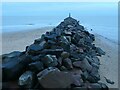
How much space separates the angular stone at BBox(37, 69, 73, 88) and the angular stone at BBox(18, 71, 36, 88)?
214 mm

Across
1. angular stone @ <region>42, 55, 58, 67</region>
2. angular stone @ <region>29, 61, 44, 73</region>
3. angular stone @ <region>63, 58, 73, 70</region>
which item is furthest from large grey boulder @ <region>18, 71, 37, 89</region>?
angular stone @ <region>63, 58, 73, 70</region>

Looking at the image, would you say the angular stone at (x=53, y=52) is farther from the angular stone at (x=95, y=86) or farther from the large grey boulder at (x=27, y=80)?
the angular stone at (x=95, y=86)

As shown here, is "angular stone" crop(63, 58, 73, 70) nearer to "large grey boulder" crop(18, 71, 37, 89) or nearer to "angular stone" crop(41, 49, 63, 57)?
"angular stone" crop(41, 49, 63, 57)

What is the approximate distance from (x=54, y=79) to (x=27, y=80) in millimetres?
620

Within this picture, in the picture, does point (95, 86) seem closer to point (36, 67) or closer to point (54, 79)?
point (54, 79)

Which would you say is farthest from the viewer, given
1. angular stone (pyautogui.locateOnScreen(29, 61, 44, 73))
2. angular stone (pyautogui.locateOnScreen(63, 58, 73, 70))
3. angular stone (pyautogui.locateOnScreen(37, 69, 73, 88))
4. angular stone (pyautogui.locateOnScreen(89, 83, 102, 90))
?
angular stone (pyautogui.locateOnScreen(63, 58, 73, 70))

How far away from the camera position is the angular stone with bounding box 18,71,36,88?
586cm

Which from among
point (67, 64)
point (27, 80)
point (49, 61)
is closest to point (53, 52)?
point (67, 64)

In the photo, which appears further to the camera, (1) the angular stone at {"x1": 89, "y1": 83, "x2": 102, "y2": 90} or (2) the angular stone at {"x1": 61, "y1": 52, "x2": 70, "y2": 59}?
(2) the angular stone at {"x1": 61, "y1": 52, "x2": 70, "y2": 59}

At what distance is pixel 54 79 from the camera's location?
5730 mm

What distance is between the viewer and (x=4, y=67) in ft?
20.8

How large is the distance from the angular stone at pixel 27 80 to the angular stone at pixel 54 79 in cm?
21

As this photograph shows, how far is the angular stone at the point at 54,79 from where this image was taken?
224 inches

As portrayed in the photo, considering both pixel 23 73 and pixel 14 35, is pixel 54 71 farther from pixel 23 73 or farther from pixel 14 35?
pixel 14 35
